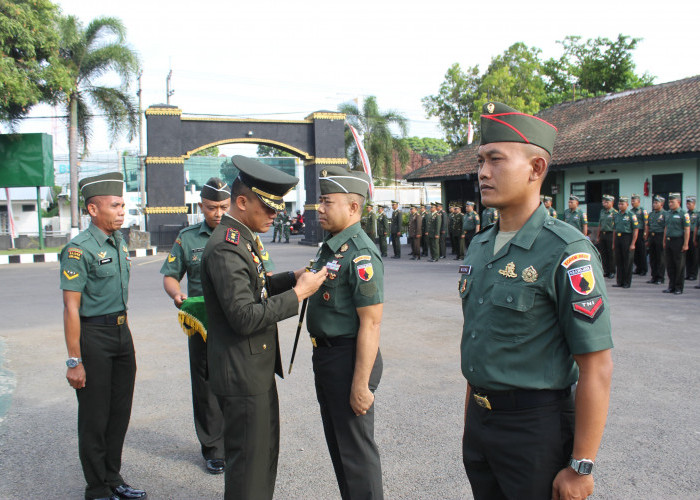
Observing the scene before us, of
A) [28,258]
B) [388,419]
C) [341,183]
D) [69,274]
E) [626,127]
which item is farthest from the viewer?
[28,258]

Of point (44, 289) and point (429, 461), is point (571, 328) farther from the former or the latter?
point (44, 289)

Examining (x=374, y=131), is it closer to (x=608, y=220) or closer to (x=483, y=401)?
(x=608, y=220)

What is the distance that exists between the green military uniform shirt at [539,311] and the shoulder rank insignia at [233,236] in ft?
3.90

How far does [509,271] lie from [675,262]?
34.2 feet

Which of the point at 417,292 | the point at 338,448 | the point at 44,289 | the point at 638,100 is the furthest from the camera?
the point at 638,100

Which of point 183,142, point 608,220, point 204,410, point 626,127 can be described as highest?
point 183,142

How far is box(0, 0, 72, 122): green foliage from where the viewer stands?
57.6 ft

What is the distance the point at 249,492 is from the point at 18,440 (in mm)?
2476

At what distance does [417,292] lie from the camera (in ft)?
34.9

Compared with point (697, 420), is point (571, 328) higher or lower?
higher

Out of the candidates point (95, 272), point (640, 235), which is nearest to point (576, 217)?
point (640, 235)

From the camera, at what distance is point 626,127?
1853cm

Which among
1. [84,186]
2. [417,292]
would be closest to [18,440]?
[84,186]

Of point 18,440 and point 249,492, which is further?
point 18,440
